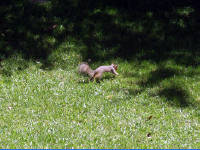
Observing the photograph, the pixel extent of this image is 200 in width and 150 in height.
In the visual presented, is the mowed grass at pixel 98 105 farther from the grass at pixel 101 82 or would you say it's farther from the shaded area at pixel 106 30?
the shaded area at pixel 106 30

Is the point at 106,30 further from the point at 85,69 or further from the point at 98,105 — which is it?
the point at 98,105

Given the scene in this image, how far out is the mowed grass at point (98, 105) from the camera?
5.73m

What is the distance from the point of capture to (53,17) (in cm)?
993

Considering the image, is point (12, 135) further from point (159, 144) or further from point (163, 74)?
point (163, 74)

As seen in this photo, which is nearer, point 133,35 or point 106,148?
point 106,148

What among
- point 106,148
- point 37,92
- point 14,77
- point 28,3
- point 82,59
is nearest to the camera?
point 106,148

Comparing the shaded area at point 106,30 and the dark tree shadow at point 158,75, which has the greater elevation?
the shaded area at point 106,30

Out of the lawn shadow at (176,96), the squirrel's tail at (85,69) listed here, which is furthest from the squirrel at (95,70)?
the lawn shadow at (176,96)

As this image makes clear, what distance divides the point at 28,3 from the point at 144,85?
4526mm

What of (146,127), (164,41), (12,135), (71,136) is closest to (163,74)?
(164,41)

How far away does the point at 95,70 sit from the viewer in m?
7.57

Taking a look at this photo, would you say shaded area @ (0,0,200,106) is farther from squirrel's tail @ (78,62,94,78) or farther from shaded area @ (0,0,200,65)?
squirrel's tail @ (78,62,94,78)

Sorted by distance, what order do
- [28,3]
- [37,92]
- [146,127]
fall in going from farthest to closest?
[28,3]
[37,92]
[146,127]

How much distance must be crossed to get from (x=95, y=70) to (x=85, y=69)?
28cm
